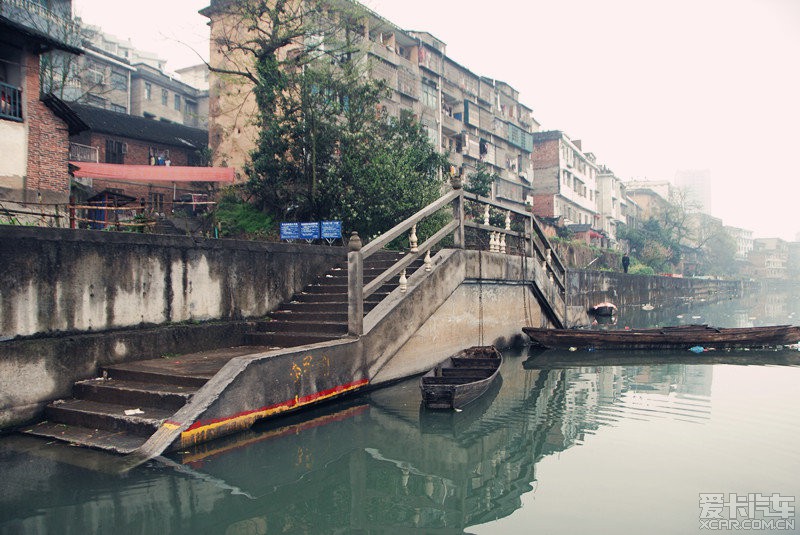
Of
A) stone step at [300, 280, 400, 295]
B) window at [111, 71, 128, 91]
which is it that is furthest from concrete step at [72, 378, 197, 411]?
window at [111, 71, 128, 91]

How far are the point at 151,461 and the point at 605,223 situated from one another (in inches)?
2612

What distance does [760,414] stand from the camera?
8406 mm

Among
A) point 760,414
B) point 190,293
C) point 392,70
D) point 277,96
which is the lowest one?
point 760,414

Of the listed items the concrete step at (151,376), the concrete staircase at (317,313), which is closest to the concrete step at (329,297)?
the concrete staircase at (317,313)

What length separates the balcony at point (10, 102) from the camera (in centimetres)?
1548

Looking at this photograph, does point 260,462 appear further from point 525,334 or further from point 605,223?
point 605,223

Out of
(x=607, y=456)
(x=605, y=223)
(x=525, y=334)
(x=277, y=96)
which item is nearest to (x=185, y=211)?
(x=277, y=96)

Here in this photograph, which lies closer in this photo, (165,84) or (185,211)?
(185,211)

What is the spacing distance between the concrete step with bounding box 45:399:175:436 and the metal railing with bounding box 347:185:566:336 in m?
3.30

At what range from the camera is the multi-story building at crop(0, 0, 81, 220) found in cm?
1544

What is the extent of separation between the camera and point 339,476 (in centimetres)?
570

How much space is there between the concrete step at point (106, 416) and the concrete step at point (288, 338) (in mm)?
2912

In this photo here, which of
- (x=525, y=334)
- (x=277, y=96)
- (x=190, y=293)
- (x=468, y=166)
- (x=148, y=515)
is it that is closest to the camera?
(x=148, y=515)

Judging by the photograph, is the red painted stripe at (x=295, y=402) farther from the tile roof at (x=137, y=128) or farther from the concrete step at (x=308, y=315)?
the tile roof at (x=137, y=128)
